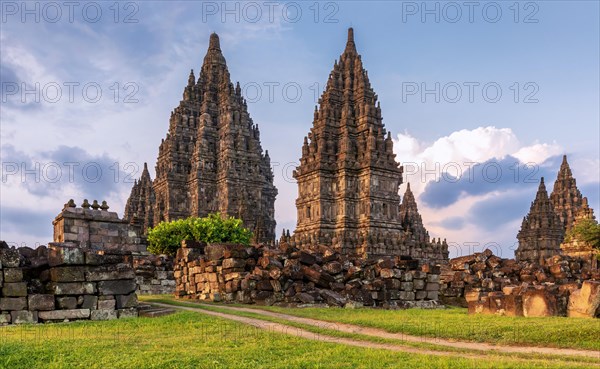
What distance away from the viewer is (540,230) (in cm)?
5531

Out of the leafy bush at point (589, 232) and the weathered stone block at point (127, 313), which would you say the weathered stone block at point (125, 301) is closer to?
the weathered stone block at point (127, 313)

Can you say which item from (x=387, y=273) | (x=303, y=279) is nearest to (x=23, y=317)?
(x=303, y=279)

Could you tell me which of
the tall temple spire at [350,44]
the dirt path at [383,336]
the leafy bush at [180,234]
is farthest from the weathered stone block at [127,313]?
the tall temple spire at [350,44]

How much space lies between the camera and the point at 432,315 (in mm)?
14117

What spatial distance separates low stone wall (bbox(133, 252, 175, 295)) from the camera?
80.7ft

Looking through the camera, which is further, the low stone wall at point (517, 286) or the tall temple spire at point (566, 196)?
the tall temple spire at point (566, 196)

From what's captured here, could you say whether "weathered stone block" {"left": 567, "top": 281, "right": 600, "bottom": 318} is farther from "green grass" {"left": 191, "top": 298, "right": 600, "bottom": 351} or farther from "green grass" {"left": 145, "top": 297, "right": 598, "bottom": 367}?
"green grass" {"left": 145, "top": 297, "right": 598, "bottom": 367}

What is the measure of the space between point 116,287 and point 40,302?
1.73m

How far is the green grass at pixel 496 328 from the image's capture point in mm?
10070

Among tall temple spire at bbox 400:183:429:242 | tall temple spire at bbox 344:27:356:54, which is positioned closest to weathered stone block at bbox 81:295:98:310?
tall temple spire at bbox 400:183:429:242

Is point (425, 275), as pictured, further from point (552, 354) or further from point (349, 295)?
point (552, 354)

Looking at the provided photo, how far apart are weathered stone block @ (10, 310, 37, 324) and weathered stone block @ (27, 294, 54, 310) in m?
0.14

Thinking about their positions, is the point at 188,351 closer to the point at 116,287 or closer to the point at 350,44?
the point at 116,287

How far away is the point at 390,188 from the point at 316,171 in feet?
19.6
